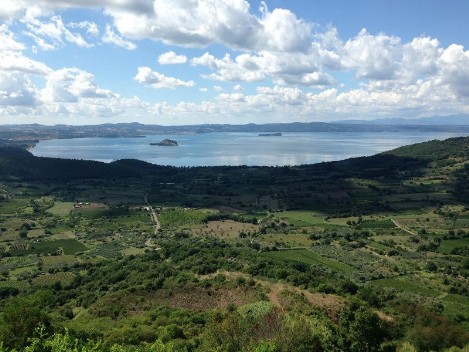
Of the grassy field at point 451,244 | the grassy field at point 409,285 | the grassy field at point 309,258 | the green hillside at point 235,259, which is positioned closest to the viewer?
the green hillside at point 235,259

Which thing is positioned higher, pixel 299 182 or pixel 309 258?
pixel 299 182

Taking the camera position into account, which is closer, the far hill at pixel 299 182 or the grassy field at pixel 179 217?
the grassy field at pixel 179 217

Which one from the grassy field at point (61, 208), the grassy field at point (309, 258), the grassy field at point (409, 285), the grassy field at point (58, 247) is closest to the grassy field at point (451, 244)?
the grassy field at point (409, 285)

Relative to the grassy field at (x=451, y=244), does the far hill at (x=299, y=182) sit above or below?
above

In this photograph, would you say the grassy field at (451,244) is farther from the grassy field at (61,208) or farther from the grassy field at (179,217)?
the grassy field at (61,208)

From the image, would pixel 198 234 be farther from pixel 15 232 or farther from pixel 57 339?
pixel 57 339

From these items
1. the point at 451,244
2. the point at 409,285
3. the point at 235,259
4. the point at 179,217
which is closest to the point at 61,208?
the point at 179,217

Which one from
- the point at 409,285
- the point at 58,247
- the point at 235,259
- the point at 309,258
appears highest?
the point at 235,259

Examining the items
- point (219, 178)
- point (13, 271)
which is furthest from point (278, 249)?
point (219, 178)

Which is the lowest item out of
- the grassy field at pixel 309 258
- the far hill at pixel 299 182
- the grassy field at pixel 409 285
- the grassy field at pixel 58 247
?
the grassy field at pixel 58 247

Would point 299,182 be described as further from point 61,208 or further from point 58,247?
point 58,247

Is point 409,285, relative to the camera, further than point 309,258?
No
